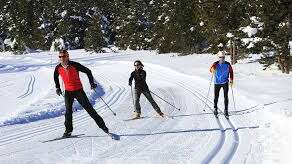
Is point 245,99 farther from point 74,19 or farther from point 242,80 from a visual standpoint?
point 74,19

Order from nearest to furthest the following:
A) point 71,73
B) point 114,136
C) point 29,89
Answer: point 71,73, point 114,136, point 29,89

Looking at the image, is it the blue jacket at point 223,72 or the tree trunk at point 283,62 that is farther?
the tree trunk at point 283,62

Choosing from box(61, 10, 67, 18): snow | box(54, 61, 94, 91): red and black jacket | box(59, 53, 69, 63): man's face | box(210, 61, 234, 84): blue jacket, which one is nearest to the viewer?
box(59, 53, 69, 63): man's face

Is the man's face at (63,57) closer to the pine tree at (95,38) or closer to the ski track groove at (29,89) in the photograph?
the ski track groove at (29,89)

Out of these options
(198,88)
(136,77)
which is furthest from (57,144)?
(198,88)

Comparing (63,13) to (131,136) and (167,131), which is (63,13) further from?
(131,136)

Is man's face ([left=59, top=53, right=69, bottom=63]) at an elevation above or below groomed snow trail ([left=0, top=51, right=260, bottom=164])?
above

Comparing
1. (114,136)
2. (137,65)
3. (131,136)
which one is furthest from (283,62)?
(114,136)

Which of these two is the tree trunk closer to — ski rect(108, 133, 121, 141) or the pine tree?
ski rect(108, 133, 121, 141)

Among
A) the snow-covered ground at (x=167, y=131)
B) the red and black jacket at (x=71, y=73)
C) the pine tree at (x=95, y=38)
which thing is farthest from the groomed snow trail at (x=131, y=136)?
the pine tree at (x=95, y=38)

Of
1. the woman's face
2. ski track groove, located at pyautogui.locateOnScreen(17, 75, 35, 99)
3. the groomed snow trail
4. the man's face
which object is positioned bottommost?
ski track groove, located at pyautogui.locateOnScreen(17, 75, 35, 99)

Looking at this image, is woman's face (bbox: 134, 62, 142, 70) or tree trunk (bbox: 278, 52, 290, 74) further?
tree trunk (bbox: 278, 52, 290, 74)

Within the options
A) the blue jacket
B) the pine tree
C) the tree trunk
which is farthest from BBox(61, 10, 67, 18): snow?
the blue jacket

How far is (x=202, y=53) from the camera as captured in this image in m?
42.4
